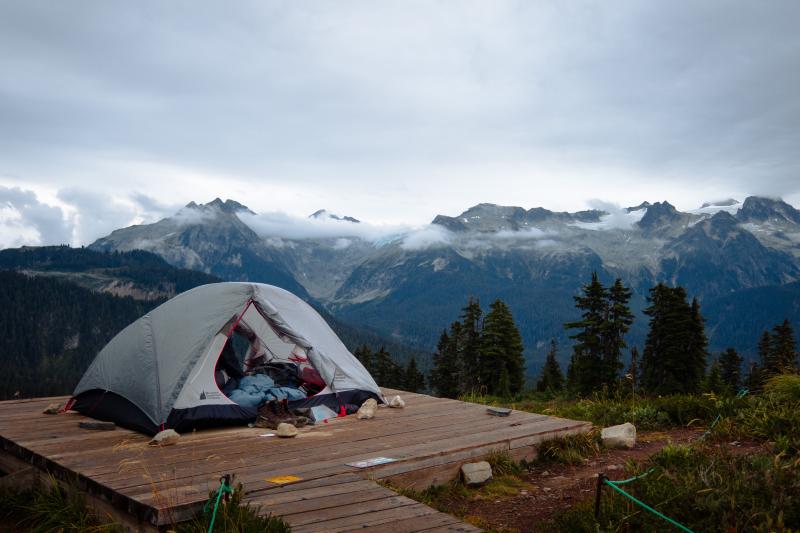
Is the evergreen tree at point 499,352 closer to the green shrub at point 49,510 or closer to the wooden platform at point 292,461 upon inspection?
the wooden platform at point 292,461

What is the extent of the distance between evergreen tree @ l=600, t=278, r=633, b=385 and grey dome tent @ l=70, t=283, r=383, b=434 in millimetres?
39554

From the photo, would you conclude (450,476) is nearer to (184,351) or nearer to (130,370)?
(184,351)

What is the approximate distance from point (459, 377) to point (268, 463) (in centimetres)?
5589

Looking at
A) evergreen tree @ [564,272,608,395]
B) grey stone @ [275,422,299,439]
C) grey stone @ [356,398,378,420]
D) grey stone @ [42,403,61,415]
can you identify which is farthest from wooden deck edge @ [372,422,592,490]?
evergreen tree @ [564,272,608,395]

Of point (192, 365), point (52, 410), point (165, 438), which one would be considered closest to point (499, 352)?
point (52, 410)

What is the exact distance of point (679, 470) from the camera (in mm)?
6727

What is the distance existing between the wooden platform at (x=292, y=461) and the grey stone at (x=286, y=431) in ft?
0.44

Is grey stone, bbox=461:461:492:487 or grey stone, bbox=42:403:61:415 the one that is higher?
grey stone, bbox=42:403:61:415

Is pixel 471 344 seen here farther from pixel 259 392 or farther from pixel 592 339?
pixel 259 392

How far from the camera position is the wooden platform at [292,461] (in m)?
5.63

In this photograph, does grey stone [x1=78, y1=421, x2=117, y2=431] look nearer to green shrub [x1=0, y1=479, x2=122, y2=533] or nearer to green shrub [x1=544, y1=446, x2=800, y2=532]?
green shrub [x1=0, y1=479, x2=122, y2=533]

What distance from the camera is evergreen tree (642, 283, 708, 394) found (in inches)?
1849

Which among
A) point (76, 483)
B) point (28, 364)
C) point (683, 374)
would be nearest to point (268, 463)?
point (76, 483)

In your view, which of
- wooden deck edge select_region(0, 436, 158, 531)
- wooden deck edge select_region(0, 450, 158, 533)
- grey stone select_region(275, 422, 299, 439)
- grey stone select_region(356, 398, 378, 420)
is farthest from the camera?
grey stone select_region(356, 398, 378, 420)
